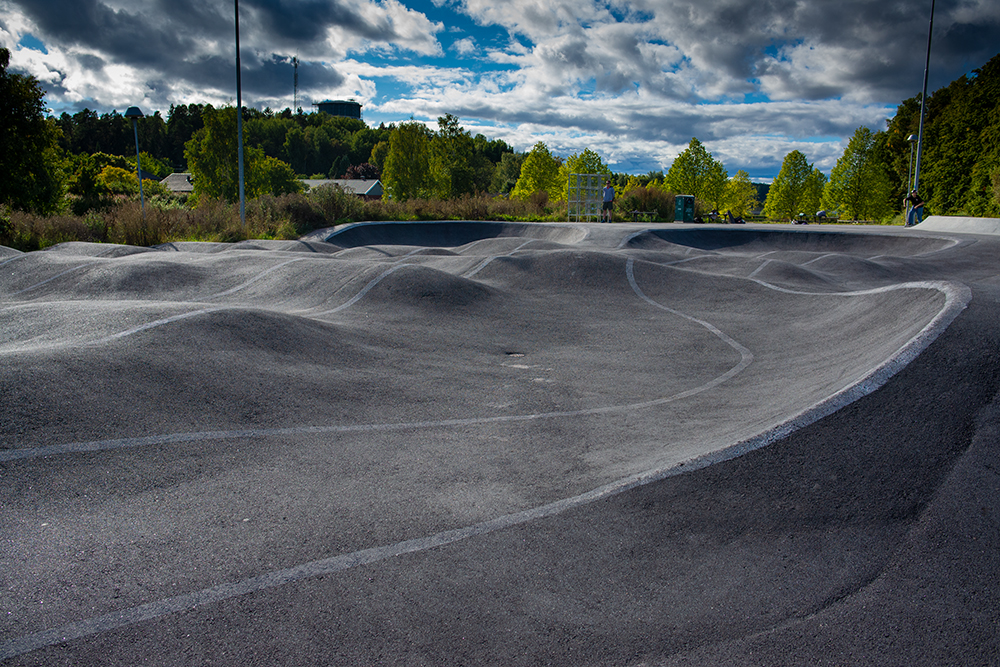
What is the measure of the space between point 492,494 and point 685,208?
106ft

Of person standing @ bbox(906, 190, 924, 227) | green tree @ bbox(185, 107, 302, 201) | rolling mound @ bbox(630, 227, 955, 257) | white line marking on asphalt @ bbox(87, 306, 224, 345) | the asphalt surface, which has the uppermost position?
green tree @ bbox(185, 107, 302, 201)

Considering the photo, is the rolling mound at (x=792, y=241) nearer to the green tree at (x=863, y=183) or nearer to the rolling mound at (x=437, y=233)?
the rolling mound at (x=437, y=233)

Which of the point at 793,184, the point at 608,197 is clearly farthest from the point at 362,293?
the point at 793,184

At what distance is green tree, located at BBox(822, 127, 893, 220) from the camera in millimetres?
50094

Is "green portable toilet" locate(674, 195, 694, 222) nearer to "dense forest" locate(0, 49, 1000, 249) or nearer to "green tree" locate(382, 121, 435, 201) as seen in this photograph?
"dense forest" locate(0, 49, 1000, 249)

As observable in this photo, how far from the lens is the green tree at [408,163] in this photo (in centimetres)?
4259

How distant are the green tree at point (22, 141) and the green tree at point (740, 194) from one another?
72.7 m

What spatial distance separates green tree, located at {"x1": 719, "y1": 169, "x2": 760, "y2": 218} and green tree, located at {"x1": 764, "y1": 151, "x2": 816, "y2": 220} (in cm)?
1077

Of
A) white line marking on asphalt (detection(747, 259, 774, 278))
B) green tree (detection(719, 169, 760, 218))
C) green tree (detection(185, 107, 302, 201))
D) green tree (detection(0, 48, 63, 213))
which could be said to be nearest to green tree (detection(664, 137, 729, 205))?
green tree (detection(719, 169, 760, 218))

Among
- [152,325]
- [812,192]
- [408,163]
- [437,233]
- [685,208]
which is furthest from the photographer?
[812,192]

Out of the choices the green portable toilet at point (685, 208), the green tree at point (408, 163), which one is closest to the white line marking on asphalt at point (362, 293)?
the green portable toilet at point (685, 208)

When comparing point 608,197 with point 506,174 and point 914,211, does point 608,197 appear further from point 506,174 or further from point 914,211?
point 506,174

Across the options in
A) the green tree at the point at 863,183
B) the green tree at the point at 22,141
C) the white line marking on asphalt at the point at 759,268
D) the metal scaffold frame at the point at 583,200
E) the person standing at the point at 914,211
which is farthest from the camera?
the green tree at the point at 863,183

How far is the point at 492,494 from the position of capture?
14.3 feet
